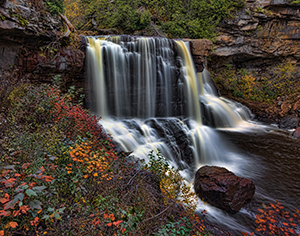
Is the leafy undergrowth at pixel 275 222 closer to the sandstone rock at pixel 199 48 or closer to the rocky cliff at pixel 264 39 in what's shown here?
the sandstone rock at pixel 199 48

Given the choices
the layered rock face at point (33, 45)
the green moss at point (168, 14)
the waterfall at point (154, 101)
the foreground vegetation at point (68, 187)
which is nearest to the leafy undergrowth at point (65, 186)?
the foreground vegetation at point (68, 187)

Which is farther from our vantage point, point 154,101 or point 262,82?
point 262,82

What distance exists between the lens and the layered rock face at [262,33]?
1451 centimetres

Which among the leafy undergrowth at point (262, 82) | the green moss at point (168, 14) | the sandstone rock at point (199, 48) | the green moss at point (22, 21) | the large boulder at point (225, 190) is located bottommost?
the large boulder at point (225, 190)

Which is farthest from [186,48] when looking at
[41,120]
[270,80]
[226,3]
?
[270,80]

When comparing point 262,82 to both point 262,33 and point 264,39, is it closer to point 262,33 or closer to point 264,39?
point 264,39

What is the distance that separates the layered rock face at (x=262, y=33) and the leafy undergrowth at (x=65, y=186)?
14.9 m

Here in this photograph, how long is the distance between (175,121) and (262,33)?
12.2 m

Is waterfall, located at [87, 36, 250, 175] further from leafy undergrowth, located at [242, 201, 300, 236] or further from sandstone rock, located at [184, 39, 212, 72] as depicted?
leafy undergrowth, located at [242, 201, 300, 236]

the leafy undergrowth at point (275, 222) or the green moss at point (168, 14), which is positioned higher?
the green moss at point (168, 14)

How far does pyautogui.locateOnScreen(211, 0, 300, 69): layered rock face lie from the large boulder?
43.5 ft

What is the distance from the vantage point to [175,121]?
9352 millimetres

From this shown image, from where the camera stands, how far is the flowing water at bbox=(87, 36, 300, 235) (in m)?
6.84

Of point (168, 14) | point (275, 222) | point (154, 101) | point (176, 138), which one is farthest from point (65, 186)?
point (168, 14)
